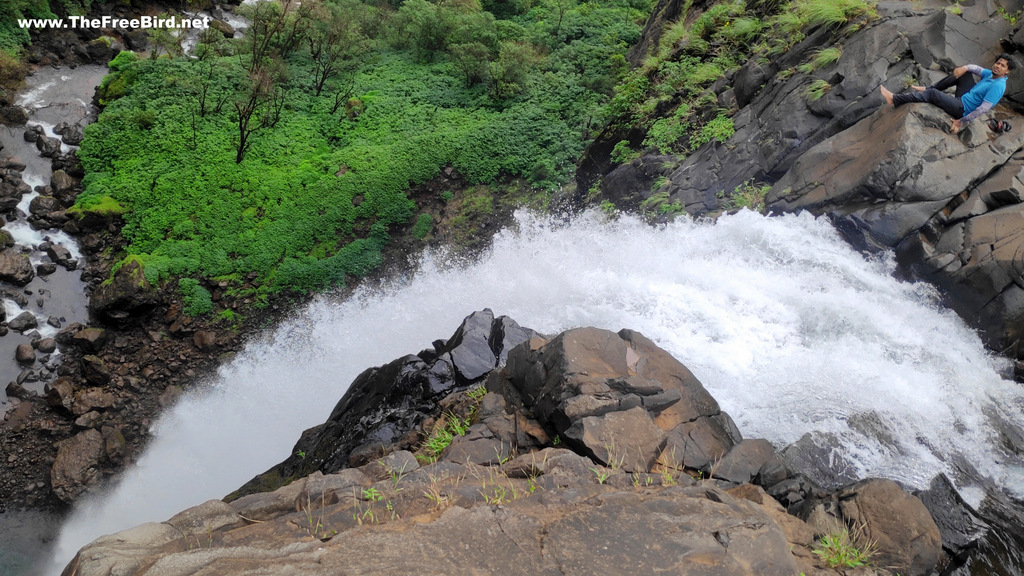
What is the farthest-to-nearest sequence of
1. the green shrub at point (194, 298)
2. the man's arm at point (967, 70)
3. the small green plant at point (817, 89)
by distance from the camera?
the green shrub at point (194, 298) < the small green plant at point (817, 89) < the man's arm at point (967, 70)

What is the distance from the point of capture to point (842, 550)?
520 centimetres

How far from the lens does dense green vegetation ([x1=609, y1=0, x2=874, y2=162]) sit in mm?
12805

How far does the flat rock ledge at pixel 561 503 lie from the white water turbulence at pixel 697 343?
191 centimetres

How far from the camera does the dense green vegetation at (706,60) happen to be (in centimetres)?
1280

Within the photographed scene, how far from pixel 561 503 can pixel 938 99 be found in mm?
10114

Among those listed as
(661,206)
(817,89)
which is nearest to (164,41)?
(661,206)

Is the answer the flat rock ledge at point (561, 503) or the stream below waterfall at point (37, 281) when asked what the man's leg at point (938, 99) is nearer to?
the flat rock ledge at point (561, 503)

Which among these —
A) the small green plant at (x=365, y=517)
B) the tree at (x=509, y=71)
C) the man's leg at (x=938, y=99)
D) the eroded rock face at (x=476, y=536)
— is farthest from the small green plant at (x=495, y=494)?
the tree at (x=509, y=71)

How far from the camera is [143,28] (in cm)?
Answer: 2181

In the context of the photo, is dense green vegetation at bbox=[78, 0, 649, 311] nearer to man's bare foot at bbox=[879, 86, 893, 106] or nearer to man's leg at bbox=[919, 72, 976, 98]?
man's bare foot at bbox=[879, 86, 893, 106]

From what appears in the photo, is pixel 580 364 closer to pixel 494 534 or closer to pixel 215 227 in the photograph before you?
pixel 494 534

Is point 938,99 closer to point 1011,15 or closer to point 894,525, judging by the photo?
point 1011,15

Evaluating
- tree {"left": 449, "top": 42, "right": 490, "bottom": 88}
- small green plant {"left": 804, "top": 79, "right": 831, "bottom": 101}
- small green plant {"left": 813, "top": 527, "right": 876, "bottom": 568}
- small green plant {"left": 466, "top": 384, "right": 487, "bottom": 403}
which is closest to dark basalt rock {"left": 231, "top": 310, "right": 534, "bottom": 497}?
small green plant {"left": 466, "top": 384, "right": 487, "bottom": 403}

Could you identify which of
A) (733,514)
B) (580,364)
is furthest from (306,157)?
(733,514)
